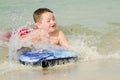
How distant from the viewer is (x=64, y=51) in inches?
233

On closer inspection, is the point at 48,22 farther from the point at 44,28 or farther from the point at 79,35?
the point at 79,35

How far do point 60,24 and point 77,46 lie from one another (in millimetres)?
2660

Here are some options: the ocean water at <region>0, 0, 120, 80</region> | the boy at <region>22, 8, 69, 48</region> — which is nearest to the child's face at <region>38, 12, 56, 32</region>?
the boy at <region>22, 8, 69, 48</region>

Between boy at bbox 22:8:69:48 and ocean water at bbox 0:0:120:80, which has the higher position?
boy at bbox 22:8:69:48

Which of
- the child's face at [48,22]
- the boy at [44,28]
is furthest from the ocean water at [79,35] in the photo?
the child's face at [48,22]

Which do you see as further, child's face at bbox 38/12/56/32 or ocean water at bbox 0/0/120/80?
child's face at bbox 38/12/56/32

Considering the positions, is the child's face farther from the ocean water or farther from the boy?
the ocean water

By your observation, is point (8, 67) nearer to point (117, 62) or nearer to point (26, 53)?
point (26, 53)

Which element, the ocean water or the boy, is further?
the boy

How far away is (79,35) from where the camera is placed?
336 inches

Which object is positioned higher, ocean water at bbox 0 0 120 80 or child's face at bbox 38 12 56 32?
child's face at bbox 38 12 56 32

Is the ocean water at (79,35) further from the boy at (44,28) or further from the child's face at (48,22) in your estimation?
the child's face at (48,22)

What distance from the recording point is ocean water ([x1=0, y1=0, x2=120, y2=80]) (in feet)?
17.5

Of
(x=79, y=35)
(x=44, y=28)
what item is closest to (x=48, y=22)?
(x=44, y=28)
